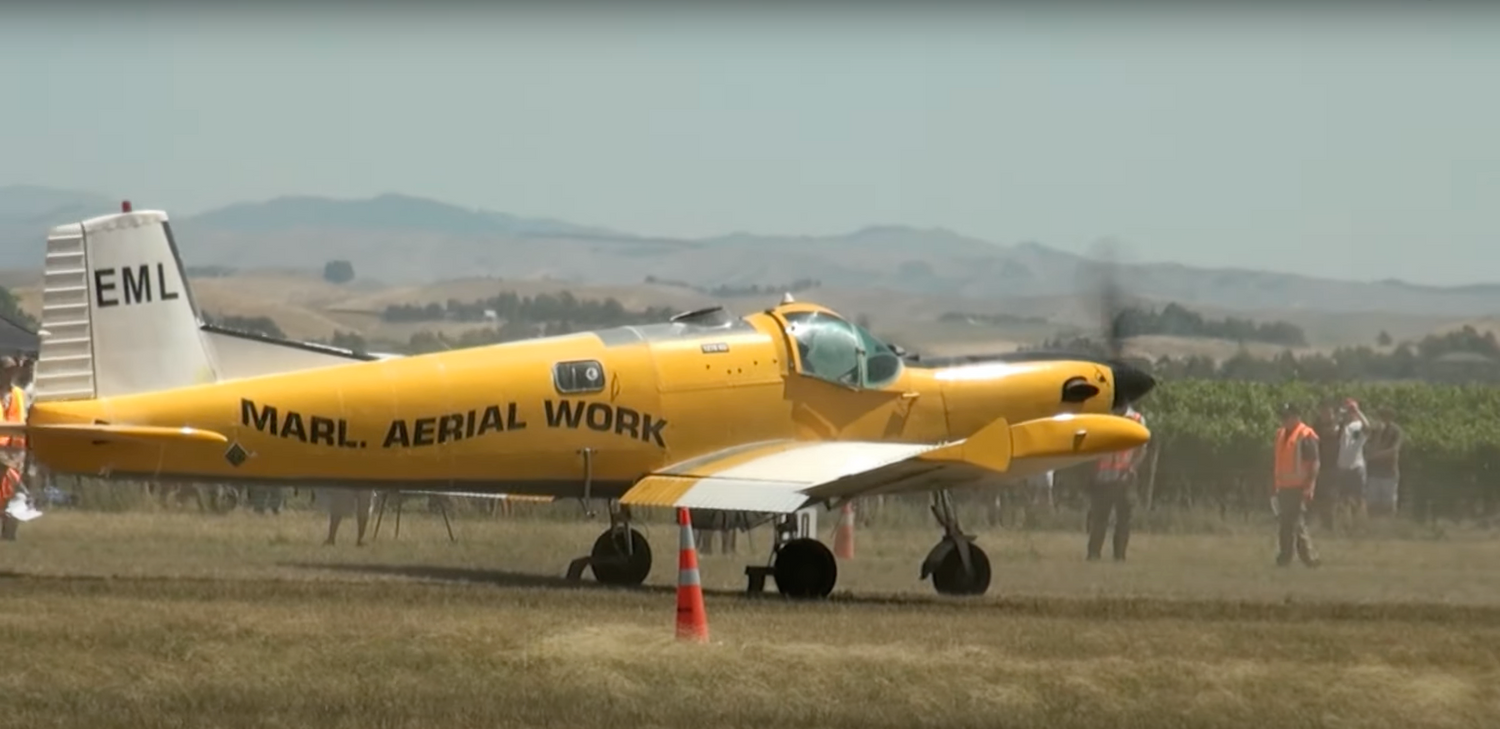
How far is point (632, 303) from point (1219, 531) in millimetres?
14726

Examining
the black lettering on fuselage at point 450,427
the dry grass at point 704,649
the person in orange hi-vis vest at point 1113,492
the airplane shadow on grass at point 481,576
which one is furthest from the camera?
the person in orange hi-vis vest at point 1113,492

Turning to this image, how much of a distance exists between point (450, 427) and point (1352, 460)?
492 inches

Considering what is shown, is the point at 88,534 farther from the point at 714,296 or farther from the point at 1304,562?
the point at 714,296

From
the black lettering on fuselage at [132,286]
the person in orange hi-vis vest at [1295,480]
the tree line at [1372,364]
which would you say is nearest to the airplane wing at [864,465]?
the black lettering on fuselage at [132,286]

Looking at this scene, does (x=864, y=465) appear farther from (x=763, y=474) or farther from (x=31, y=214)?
(x=31, y=214)

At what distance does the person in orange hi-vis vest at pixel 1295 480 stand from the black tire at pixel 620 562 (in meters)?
6.91

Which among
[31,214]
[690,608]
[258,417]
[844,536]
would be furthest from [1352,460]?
[31,214]

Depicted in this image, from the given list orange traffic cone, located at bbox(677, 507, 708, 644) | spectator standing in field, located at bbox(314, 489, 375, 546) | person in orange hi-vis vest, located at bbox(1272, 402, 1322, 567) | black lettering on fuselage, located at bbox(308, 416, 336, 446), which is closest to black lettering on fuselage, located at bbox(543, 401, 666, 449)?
black lettering on fuselage, located at bbox(308, 416, 336, 446)

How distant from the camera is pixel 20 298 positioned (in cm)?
4231

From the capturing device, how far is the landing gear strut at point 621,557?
2128 cm

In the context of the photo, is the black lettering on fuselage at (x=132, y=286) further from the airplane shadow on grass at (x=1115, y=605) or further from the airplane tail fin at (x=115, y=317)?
the airplane shadow on grass at (x=1115, y=605)

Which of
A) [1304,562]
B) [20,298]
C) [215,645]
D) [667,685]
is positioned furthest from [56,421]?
[20,298]

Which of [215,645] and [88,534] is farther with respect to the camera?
[88,534]

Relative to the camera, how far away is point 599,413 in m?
20.4
